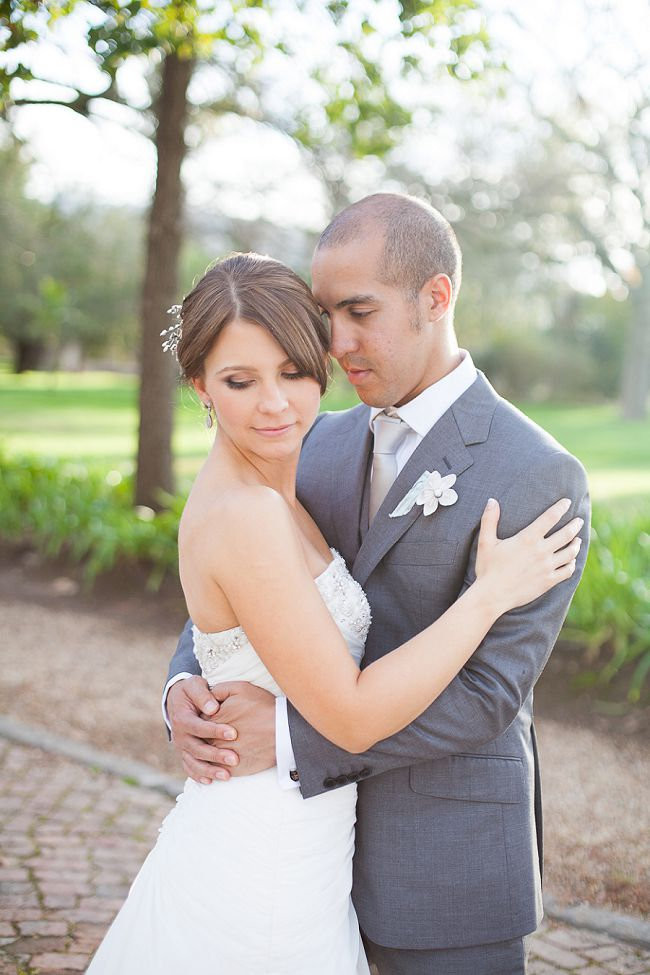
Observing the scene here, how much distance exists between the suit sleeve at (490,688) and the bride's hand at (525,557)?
0.05 metres

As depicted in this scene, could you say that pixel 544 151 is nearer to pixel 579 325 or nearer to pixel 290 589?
pixel 579 325

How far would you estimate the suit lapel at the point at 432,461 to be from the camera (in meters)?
2.37

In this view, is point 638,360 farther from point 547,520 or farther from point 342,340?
point 547,520

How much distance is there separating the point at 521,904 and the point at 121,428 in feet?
69.2

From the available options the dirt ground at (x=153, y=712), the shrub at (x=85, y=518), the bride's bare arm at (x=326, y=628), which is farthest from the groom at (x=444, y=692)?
the shrub at (x=85, y=518)

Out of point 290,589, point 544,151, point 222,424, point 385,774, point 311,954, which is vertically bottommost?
point 311,954

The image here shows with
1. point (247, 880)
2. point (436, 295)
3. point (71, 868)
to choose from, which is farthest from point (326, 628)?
point (71, 868)

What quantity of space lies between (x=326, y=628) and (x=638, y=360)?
30500 millimetres

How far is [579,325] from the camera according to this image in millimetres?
40219

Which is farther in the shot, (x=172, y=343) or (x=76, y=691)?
(x=76, y=691)

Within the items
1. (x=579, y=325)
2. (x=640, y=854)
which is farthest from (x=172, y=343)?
(x=579, y=325)

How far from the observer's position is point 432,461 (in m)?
2.43

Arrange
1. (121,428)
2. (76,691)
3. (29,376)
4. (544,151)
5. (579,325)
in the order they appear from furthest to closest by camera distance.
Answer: (29,376) → (579,325) → (544,151) → (121,428) → (76,691)

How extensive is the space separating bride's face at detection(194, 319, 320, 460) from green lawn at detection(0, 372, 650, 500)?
29.0 feet
